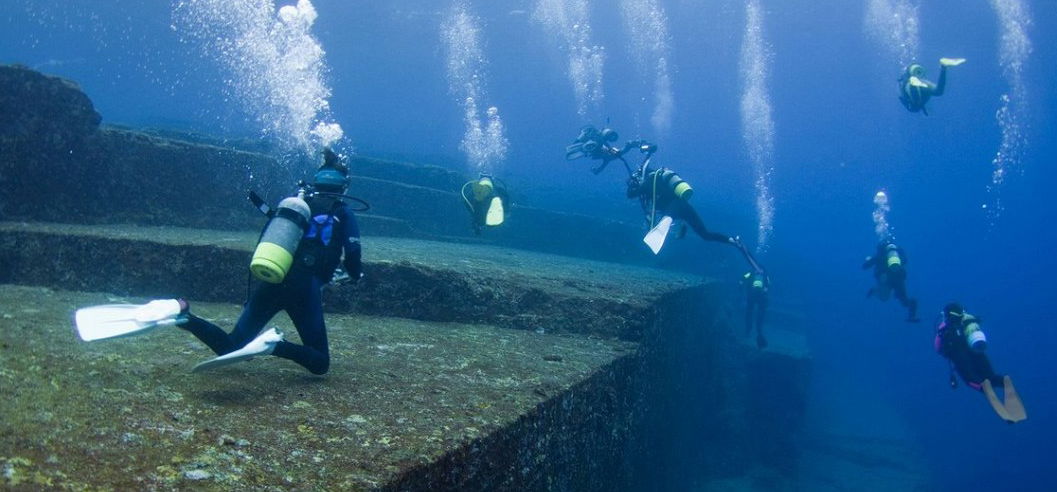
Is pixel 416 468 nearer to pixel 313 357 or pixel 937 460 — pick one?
pixel 313 357

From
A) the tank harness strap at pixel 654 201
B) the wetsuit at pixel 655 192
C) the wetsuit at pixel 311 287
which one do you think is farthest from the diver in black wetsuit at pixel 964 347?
the wetsuit at pixel 311 287

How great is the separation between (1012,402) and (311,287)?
30.3 feet

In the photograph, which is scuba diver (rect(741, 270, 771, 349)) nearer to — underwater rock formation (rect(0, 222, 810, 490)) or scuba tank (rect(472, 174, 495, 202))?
underwater rock formation (rect(0, 222, 810, 490))

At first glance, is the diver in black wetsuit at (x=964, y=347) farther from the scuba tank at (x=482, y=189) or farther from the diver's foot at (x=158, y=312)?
the diver's foot at (x=158, y=312)

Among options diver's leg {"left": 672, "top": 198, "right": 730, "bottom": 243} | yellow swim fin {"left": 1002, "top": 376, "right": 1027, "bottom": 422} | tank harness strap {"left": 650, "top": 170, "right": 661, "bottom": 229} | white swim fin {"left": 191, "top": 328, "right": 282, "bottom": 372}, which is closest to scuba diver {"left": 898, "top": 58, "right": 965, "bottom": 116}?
diver's leg {"left": 672, "top": 198, "right": 730, "bottom": 243}

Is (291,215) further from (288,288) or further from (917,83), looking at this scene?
(917,83)

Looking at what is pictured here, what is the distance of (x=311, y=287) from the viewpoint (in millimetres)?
3518

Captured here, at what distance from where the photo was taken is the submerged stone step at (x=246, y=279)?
17.6 feet

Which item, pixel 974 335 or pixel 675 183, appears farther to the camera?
pixel 675 183

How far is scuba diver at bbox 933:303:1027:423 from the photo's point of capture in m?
7.50

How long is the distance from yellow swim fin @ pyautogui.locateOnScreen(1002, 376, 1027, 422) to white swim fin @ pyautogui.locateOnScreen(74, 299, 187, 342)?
978cm

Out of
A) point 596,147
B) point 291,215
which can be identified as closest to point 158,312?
point 291,215

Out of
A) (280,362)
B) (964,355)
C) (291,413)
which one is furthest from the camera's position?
(964,355)

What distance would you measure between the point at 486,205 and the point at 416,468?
5670 millimetres
